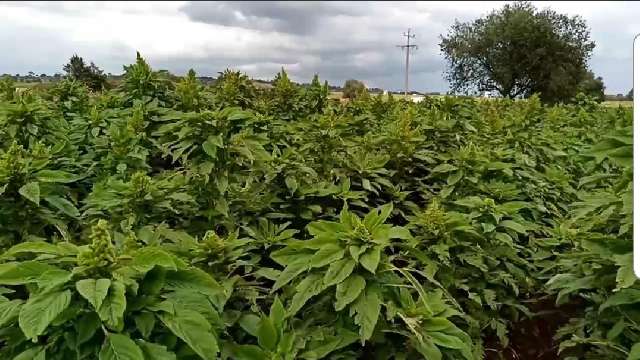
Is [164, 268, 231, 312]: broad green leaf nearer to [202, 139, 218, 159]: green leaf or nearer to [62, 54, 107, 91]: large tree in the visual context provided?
[202, 139, 218, 159]: green leaf

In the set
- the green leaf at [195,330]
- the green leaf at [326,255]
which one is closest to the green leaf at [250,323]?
the green leaf at [326,255]

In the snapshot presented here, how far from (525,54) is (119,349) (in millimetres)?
33007

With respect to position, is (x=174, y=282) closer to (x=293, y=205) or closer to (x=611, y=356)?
(x=293, y=205)

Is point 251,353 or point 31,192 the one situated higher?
point 31,192

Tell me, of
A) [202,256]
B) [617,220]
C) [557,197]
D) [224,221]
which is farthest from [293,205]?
[557,197]

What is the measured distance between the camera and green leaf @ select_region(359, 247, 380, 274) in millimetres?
1913

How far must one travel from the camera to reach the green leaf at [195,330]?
165 cm

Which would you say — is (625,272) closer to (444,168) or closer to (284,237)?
(284,237)

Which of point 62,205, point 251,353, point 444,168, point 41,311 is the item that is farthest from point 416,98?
point 41,311

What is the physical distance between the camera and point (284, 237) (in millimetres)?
2535

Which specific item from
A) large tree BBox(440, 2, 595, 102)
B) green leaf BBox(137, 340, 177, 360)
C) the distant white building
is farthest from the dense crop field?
large tree BBox(440, 2, 595, 102)

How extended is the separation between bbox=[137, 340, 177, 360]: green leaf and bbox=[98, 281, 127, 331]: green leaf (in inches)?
3.1

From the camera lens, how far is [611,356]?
2309 mm

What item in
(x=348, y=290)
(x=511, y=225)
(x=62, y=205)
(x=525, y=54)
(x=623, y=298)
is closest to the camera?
(x=348, y=290)
